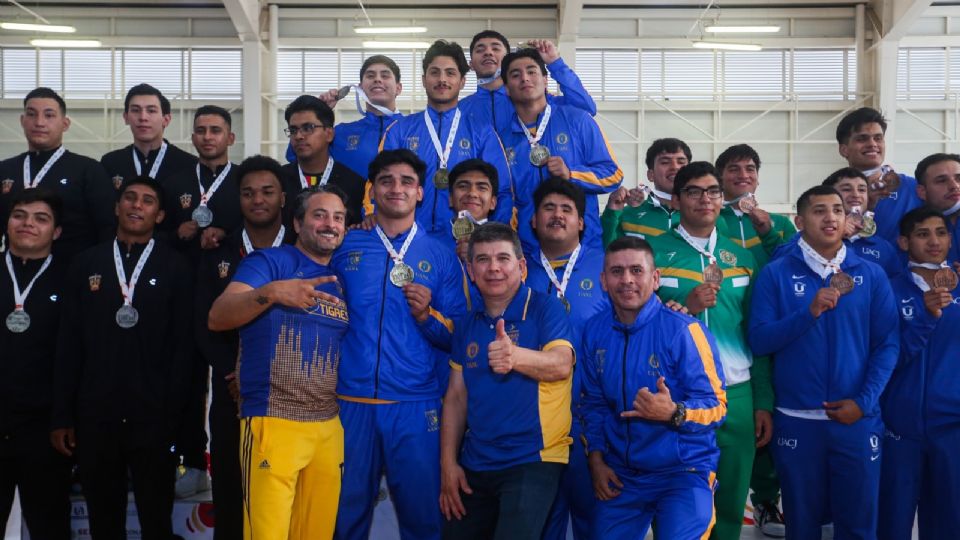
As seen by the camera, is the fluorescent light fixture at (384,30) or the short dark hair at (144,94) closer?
the short dark hair at (144,94)

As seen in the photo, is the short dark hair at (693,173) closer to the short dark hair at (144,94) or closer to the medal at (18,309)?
the short dark hair at (144,94)

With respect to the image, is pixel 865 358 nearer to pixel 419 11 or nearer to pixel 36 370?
pixel 36 370

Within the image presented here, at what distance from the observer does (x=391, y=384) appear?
5.06 m

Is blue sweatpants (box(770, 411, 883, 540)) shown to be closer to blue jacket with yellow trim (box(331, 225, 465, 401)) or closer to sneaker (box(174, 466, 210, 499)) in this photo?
blue jacket with yellow trim (box(331, 225, 465, 401))

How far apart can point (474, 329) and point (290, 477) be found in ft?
3.96

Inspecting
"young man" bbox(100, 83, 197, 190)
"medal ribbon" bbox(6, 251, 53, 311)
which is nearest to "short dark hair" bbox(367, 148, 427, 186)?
"young man" bbox(100, 83, 197, 190)

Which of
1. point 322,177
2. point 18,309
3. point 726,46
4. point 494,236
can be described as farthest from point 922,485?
point 726,46

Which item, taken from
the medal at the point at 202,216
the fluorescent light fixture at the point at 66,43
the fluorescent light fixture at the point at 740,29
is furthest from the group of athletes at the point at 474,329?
the fluorescent light fixture at the point at 66,43

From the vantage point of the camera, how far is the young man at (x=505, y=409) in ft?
15.1

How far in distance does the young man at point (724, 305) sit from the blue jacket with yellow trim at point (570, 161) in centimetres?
48

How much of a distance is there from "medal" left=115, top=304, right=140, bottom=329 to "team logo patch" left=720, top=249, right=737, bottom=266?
12.3 ft

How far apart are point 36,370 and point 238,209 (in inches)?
65.4

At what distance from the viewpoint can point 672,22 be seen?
2114 cm

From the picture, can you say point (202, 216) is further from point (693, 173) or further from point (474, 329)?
point (693, 173)
